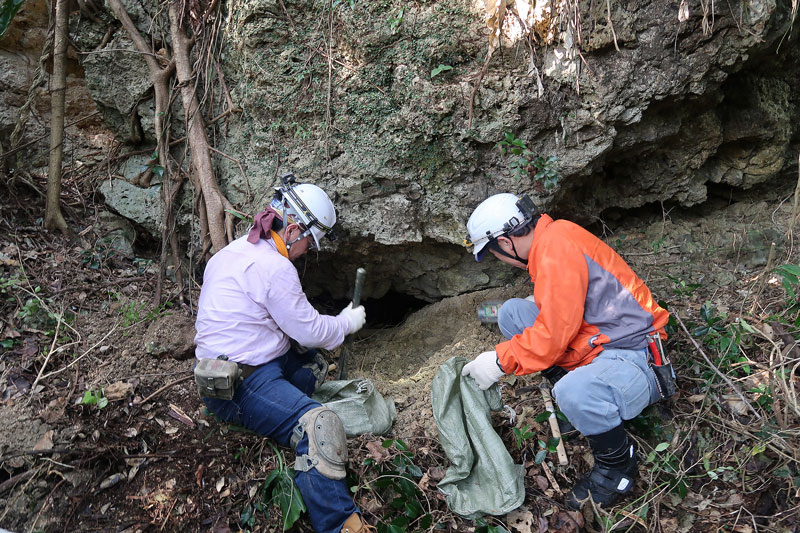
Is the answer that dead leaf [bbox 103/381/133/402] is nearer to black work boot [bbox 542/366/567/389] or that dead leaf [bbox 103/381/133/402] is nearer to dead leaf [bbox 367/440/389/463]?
dead leaf [bbox 367/440/389/463]

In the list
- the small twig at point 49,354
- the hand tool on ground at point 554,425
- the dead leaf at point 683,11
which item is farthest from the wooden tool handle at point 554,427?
the small twig at point 49,354

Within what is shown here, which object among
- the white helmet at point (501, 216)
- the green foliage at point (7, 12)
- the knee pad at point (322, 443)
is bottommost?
the knee pad at point (322, 443)

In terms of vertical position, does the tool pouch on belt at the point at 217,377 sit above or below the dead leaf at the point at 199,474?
above

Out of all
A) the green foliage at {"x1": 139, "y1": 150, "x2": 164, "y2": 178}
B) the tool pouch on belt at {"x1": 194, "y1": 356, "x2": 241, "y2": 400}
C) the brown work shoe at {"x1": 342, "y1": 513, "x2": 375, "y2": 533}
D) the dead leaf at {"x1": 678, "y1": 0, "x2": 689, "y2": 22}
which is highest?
the dead leaf at {"x1": 678, "y1": 0, "x2": 689, "y2": 22}

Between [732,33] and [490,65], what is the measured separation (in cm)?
144

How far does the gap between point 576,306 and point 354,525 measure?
1488 mm

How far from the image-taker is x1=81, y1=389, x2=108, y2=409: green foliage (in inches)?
114

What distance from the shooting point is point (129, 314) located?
3.59 meters

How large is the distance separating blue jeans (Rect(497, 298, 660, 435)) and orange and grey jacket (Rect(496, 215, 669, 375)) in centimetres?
10

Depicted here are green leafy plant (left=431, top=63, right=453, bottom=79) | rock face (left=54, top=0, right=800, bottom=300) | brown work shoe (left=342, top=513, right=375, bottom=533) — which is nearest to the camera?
brown work shoe (left=342, top=513, right=375, bottom=533)

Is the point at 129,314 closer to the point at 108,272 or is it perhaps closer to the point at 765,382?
the point at 108,272

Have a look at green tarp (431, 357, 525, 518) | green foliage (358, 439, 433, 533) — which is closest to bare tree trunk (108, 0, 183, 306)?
green foliage (358, 439, 433, 533)

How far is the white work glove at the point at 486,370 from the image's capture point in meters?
2.76

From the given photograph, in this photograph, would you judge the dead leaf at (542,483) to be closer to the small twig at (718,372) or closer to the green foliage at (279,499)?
the small twig at (718,372)
